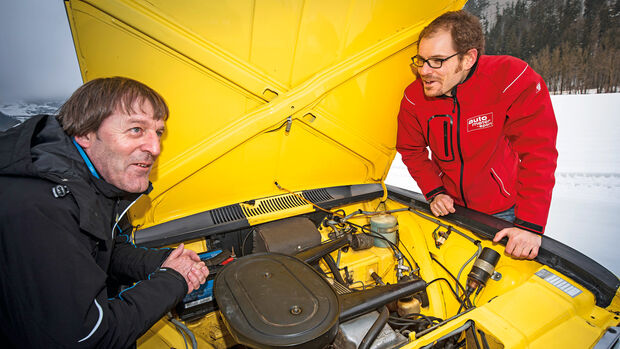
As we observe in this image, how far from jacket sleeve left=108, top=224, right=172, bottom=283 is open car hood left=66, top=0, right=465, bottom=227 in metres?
0.16

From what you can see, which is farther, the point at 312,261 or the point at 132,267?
the point at 312,261

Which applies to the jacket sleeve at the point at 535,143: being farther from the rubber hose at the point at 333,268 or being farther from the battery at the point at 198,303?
the battery at the point at 198,303

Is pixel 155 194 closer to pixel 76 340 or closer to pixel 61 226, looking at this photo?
pixel 61 226

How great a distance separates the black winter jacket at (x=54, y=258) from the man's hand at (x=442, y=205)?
5.48 feet

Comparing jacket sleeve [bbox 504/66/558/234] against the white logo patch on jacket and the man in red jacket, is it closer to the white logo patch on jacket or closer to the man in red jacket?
the man in red jacket

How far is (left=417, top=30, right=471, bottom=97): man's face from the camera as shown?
172 centimetres

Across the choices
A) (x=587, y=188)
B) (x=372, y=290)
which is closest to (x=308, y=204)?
(x=372, y=290)

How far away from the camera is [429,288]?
5.79 ft

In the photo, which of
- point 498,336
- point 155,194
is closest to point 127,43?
point 155,194

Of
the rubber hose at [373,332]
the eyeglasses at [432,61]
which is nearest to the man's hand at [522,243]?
the rubber hose at [373,332]

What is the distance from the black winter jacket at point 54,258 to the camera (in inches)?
33.9

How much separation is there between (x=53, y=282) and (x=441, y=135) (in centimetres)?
214

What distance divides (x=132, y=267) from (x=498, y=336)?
1.64 meters

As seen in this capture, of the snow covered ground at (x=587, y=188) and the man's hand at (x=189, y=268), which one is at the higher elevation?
the man's hand at (x=189, y=268)
